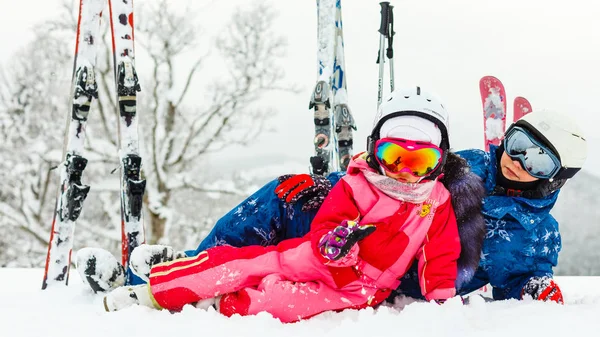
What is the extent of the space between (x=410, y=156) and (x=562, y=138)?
59 centimetres

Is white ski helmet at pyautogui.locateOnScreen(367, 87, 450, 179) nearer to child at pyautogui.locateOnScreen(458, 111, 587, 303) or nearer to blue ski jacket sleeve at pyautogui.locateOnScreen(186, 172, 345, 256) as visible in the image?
child at pyautogui.locateOnScreen(458, 111, 587, 303)

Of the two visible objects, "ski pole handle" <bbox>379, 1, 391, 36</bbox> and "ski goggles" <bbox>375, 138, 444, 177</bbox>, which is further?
"ski pole handle" <bbox>379, 1, 391, 36</bbox>

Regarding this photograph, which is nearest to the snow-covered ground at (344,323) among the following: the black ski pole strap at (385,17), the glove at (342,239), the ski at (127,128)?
the glove at (342,239)

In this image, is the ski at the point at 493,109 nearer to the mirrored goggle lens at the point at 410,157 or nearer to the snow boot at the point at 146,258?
the mirrored goggle lens at the point at 410,157

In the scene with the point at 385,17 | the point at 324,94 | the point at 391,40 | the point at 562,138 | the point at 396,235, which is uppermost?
the point at 385,17

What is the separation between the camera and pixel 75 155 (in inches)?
111

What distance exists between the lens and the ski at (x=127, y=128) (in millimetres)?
2766

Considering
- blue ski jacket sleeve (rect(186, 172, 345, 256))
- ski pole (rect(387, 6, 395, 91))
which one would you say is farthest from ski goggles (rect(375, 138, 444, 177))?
ski pole (rect(387, 6, 395, 91))

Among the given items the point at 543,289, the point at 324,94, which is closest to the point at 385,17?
the point at 324,94

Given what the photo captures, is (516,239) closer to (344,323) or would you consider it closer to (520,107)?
(344,323)

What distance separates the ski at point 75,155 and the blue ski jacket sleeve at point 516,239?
7.21 feet

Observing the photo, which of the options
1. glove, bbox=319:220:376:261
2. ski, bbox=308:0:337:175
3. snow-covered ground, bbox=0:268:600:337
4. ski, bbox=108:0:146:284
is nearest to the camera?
snow-covered ground, bbox=0:268:600:337

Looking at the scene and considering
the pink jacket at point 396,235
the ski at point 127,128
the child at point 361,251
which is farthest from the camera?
the ski at point 127,128

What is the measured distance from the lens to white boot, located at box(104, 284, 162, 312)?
5.19ft
